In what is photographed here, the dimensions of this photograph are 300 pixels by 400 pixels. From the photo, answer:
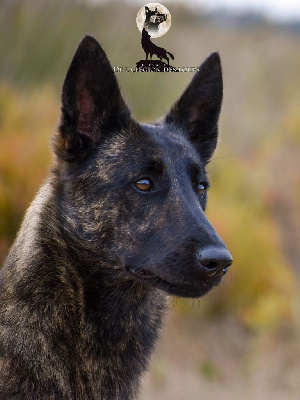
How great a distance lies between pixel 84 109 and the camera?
13.6ft

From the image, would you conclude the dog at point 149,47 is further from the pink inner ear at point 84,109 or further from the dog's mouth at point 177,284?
the dog's mouth at point 177,284

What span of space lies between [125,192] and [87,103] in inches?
24.6

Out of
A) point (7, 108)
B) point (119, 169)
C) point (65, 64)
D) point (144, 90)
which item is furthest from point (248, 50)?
point (119, 169)

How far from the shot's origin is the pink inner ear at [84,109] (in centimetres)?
407

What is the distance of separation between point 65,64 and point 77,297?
920 centimetres

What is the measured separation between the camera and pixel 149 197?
3.96 m

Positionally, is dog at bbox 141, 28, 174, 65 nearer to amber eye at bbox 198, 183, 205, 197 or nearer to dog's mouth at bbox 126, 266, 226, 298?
amber eye at bbox 198, 183, 205, 197

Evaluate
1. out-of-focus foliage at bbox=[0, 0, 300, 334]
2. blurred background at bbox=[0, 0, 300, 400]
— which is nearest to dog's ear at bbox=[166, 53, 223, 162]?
blurred background at bbox=[0, 0, 300, 400]

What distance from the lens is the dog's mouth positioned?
12.4ft

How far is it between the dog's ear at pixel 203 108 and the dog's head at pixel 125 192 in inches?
18.8

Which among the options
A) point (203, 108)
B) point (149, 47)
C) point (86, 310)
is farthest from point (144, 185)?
point (149, 47)

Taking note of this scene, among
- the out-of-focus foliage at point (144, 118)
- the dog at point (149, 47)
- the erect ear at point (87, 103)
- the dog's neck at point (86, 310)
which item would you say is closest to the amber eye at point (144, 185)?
the erect ear at point (87, 103)

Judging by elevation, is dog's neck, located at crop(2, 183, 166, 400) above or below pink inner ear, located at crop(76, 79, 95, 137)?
below

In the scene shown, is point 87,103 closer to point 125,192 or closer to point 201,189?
point 125,192
